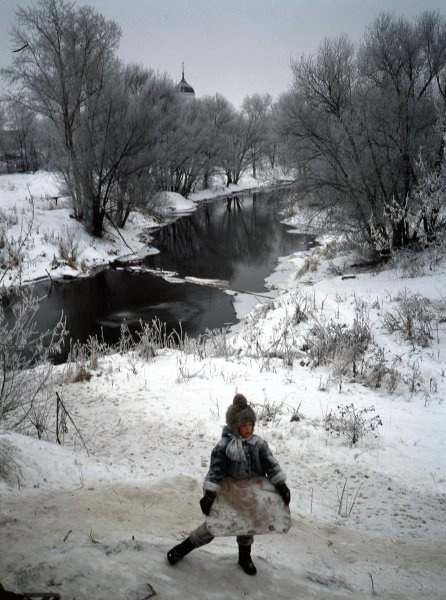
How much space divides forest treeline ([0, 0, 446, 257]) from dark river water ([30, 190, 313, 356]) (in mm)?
2675

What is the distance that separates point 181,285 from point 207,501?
14098mm

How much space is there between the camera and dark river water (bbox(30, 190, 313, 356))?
12875 millimetres

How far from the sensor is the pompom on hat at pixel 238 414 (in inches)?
108

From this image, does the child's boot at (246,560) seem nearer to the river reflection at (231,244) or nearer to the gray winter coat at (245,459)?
the gray winter coat at (245,459)

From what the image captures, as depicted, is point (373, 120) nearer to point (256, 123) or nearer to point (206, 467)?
point (206, 467)

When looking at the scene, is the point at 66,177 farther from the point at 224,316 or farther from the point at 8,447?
the point at 8,447

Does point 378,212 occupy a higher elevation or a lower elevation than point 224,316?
higher

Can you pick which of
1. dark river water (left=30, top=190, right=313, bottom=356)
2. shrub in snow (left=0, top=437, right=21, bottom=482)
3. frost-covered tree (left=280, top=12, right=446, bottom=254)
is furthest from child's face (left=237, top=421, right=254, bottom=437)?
frost-covered tree (left=280, top=12, right=446, bottom=254)

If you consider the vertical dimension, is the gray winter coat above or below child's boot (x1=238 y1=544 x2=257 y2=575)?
above

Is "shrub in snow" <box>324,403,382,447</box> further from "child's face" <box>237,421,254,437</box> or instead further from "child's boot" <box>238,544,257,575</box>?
"child's face" <box>237,421,254,437</box>

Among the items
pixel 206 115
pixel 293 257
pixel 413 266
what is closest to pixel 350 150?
pixel 413 266

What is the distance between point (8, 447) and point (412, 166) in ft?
48.7

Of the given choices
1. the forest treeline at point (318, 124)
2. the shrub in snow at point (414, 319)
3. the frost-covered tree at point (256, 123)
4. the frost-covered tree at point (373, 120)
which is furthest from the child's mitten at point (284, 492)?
the frost-covered tree at point (256, 123)

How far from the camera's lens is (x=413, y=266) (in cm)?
1232
